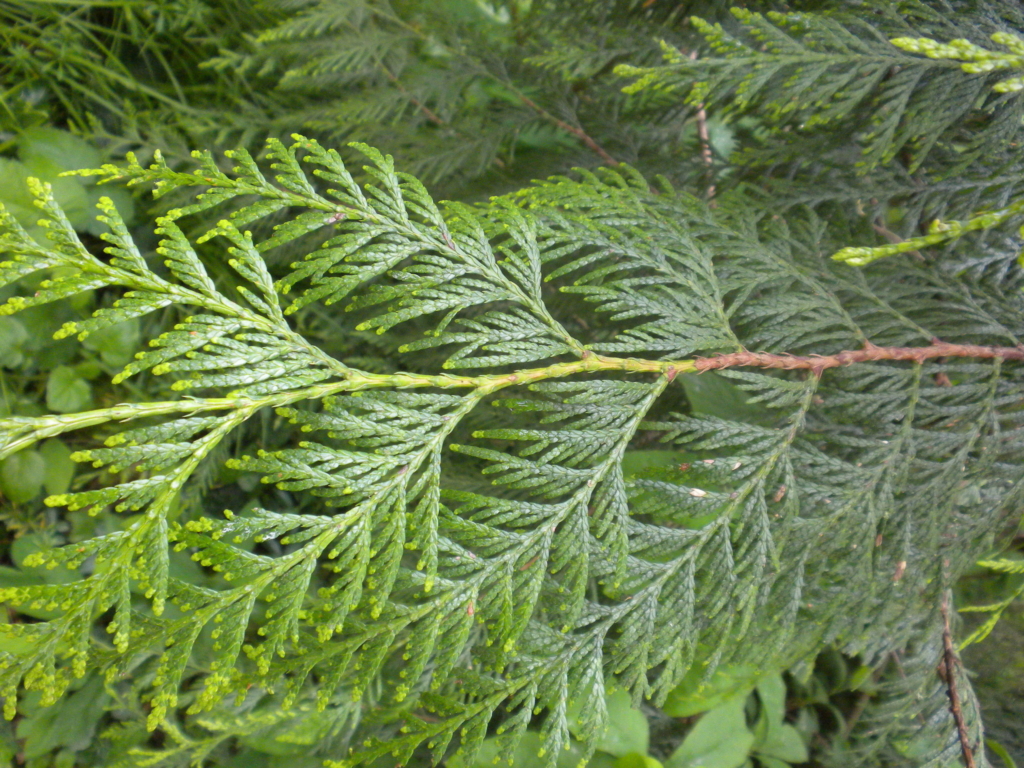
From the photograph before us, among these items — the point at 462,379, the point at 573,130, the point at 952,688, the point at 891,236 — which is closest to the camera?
the point at 462,379

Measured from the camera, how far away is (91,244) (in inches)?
74.7

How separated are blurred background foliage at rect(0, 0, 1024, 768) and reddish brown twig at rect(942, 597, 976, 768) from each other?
0.19 metres

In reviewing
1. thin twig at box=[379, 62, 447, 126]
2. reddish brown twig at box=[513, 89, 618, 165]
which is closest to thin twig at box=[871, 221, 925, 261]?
reddish brown twig at box=[513, 89, 618, 165]

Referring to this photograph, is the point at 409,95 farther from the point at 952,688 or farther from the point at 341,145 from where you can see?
the point at 952,688

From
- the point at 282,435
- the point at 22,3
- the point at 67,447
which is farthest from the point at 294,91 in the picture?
the point at 67,447

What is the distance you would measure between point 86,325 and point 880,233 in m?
1.55

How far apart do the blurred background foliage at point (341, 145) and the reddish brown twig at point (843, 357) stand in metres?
0.33

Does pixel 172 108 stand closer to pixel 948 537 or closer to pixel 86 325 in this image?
pixel 86 325

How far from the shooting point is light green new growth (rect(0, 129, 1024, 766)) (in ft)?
2.41

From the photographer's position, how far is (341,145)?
161 cm

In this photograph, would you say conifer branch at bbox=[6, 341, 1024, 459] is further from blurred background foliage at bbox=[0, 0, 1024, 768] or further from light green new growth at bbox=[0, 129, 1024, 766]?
blurred background foliage at bbox=[0, 0, 1024, 768]

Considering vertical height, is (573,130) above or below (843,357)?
above

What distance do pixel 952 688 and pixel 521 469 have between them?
39.3 inches

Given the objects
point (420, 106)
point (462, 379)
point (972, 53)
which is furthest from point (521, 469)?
point (420, 106)
